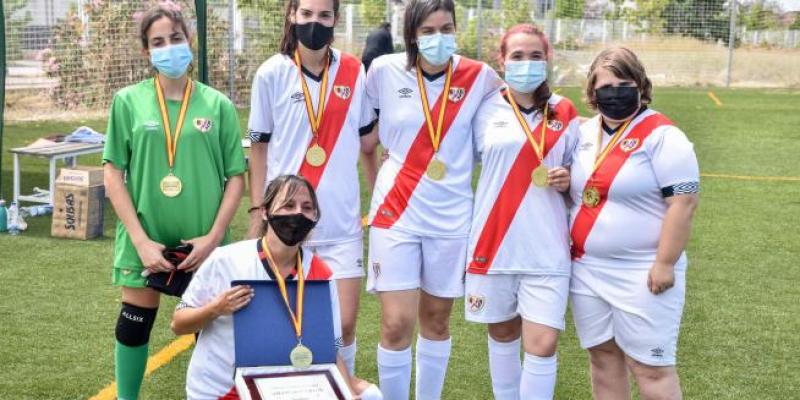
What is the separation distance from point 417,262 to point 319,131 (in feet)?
2.26

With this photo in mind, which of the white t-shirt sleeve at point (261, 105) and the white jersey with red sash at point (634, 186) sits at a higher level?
the white t-shirt sleeve at point (261, 105)

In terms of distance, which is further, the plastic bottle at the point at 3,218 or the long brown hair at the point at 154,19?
the plastic bottle at the point at 3,218

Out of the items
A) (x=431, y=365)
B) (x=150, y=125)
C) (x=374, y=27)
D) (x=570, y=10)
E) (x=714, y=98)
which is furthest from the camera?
(x=570, y=10)

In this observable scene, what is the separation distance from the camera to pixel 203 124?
4.04 m

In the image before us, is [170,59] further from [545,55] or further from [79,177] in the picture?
[79,177]

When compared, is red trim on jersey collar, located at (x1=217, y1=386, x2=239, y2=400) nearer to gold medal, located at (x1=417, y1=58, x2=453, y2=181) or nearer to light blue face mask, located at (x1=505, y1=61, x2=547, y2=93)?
gold medal, located at (x1=417, y1=58, x2=453, y2=181)

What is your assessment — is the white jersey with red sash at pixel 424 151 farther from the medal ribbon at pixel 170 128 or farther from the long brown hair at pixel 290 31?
the medal ribbon at pixel 170 128

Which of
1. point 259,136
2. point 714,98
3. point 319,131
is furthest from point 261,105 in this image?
point 714,98

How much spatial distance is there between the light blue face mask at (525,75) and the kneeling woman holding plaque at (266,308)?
1017 millimetres

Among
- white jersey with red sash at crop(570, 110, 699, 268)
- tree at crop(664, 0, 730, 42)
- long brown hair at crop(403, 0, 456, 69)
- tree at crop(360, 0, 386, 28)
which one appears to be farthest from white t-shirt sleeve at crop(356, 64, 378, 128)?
tree at crop(664, 0, 730, 42)

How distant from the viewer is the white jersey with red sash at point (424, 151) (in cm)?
421

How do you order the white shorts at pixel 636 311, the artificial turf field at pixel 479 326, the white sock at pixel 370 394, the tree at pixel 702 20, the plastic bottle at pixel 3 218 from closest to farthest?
the white sock at pixel 370 394 < the white shorts at pixel 636 311 < the artificial turf field at pixel 479 326 < the plastic bottle at pixel 3 218 < the tree at pixel 702 20

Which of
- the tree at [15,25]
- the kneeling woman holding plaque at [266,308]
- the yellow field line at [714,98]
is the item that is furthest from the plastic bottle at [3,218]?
the yellow field line at [714,98]

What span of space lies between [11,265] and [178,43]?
4.03 m
